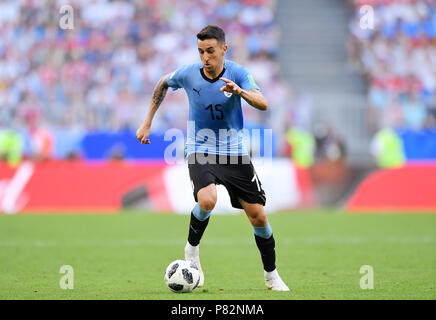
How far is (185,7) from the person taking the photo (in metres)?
25.7

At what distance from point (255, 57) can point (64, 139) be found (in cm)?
697

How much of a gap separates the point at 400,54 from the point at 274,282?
19.4 m

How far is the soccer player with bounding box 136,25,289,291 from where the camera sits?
764 cm

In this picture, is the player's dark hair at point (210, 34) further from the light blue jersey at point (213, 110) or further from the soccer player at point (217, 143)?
the light blue jersey at point (213, 110)

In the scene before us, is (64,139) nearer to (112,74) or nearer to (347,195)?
(112,74)

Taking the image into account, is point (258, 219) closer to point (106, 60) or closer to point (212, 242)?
point (212, 242)

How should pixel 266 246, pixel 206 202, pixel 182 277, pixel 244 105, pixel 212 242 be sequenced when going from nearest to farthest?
pixel 182 277 < pixel 206 202 < pixel 266 246 < pixel 212 242 < pixel 244 105

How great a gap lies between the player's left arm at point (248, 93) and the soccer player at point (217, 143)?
28 cm

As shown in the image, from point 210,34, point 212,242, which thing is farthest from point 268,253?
point 212,242

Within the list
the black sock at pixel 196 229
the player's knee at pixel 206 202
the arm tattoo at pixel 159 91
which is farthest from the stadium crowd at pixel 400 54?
the player's knee at pixel 206 202

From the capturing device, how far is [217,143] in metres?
7.89

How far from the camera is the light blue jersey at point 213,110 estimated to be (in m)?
7.71

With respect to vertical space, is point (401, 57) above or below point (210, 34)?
above
